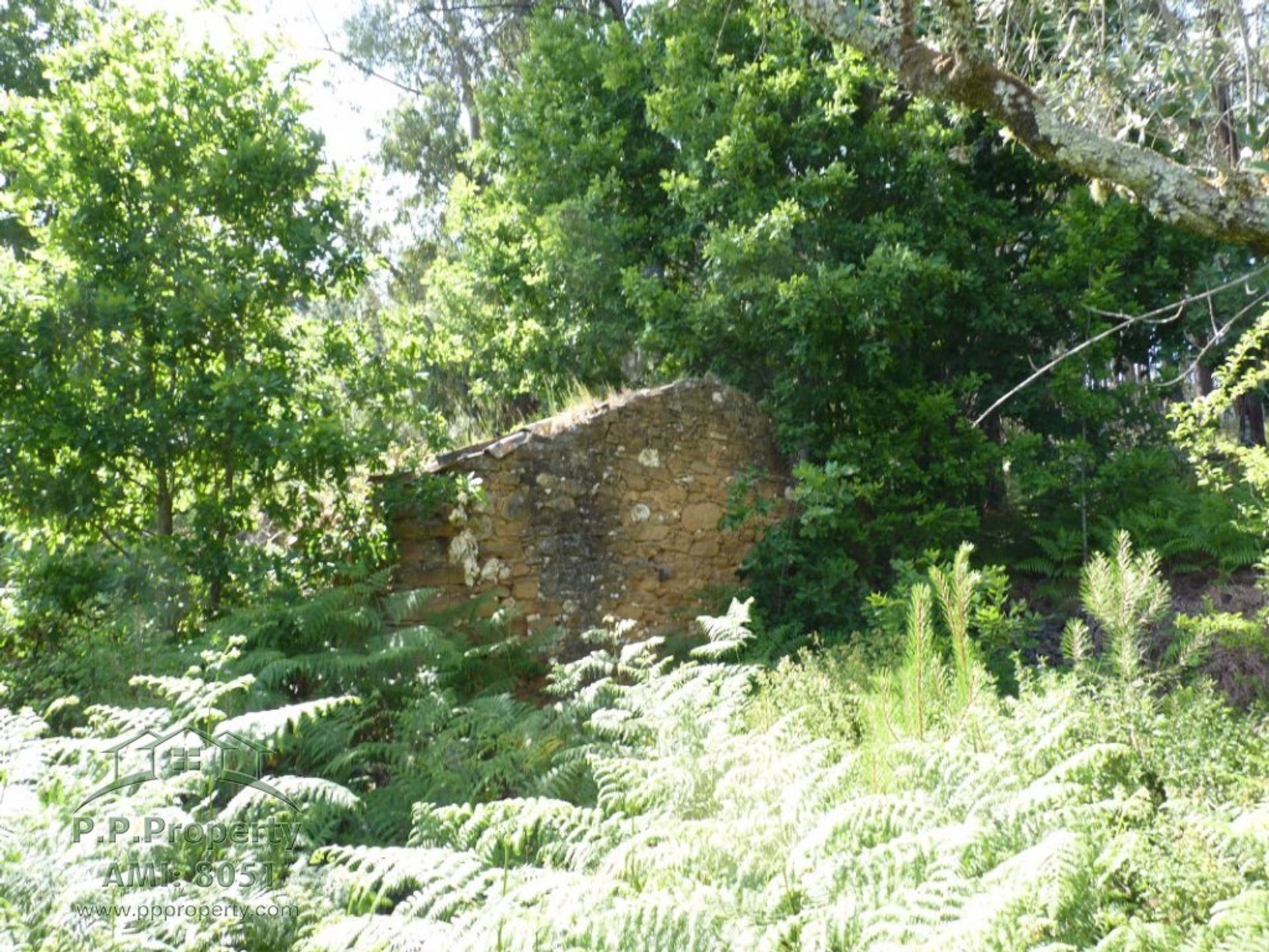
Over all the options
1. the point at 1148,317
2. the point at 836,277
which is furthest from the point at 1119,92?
the point at 836,277

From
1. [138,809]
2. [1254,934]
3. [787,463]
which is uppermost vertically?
[787,463]

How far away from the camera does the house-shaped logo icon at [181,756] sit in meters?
2.91

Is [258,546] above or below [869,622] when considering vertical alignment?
above

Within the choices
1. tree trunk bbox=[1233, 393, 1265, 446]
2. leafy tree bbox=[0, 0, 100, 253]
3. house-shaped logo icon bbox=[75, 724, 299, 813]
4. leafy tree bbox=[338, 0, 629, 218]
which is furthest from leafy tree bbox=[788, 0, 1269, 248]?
leafy tree bbox=[0, 0, 100, 253]

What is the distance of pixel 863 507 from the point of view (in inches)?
307

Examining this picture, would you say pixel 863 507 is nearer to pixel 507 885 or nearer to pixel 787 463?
pixel 787 463

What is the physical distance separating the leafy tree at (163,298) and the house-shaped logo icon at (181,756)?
2996 millimetres

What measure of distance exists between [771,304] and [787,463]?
4.21 feet

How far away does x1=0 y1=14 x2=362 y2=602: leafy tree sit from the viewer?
5.83 m

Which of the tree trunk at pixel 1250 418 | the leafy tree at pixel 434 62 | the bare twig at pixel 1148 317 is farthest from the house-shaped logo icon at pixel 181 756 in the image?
the leafy tree at pixel 434 62

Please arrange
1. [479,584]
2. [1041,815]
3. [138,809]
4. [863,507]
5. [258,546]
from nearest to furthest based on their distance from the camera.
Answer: [1041,815]
[138,809]
[258,546]
[479,584]
[863,507]

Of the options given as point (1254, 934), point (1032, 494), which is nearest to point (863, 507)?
point (1032, 494)

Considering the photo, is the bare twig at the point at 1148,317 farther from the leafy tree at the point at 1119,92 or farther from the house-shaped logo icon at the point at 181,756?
the house-shaped logo icon at the point at 181,756

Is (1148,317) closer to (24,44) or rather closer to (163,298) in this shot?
(163,298)
